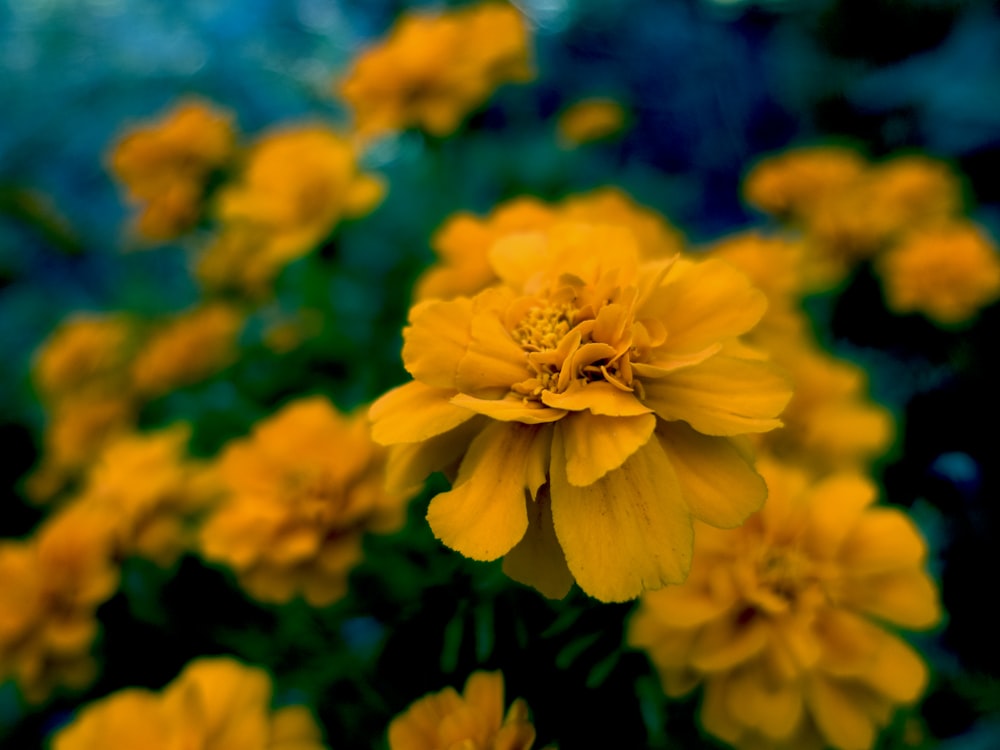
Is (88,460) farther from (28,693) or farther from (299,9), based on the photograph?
(299,9)

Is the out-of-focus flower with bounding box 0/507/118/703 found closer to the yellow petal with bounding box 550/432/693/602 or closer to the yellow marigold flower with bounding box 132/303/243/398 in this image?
the yellow marigold flower with bounding box 132/303/243/398

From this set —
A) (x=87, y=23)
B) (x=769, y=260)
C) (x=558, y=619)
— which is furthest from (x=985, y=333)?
(x=87, y=23)

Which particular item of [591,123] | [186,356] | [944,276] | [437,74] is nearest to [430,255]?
[437,74]

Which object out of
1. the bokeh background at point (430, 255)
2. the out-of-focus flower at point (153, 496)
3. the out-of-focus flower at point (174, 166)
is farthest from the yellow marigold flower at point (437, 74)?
the out-of-focus flower at point (153, 496)

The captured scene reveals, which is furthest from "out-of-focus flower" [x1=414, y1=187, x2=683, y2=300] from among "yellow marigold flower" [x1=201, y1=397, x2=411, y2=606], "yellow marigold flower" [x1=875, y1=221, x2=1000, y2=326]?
"yellow marigold flower" [x1=875, y1=221, x2=1000, y2=326]

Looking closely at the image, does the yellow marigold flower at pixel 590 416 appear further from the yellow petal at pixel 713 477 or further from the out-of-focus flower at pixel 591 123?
the out-of-focus flower at pixel 591 123

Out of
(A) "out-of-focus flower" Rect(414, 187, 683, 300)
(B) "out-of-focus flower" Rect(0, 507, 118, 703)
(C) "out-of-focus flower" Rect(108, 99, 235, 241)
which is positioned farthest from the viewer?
(C) "out-of-focus flower" Rect(108, 99, 235, 241)

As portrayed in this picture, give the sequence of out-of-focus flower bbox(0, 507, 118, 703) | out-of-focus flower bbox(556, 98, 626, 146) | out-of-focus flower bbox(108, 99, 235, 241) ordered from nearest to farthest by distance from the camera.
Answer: out-of-focus flower bbox(0, 507, 118, 703), out-of-focus flower bbox(108, 99, 235, 241), out-of-focus flower bbox(556, 98, 626, 146)
